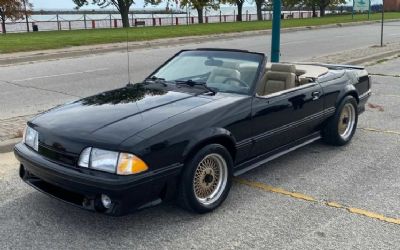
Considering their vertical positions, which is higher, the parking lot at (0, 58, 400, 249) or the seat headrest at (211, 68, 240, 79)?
the seat headrest at (211, 68, 240, 79)

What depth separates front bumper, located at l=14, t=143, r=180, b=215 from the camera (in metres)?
3.36

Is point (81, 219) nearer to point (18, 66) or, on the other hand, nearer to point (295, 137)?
point (295, 137)

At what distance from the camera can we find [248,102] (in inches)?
171

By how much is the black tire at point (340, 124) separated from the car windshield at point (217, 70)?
4.66 ft

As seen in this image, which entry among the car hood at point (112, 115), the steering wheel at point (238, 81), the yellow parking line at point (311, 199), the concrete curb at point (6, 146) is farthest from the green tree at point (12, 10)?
the yellow parking line at point (311, 199)

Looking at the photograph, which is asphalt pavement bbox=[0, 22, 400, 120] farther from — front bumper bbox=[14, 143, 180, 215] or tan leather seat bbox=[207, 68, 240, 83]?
front bumper bbox=[14, 143, 180, 215]

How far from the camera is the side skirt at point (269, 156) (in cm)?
437

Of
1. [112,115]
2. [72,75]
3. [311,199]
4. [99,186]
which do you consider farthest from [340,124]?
[72,75]

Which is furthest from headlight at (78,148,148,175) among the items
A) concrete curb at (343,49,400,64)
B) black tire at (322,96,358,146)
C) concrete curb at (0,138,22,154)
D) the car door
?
concrete curb at (343,49,400,64)

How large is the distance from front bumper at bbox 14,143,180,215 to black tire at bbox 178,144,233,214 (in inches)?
5.6

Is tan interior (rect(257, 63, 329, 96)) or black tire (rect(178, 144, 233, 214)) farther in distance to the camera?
tan interior (rect(257, 63, 329, 96))

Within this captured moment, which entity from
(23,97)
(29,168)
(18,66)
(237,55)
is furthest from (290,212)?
(18,66)

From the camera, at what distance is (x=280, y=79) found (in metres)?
5.32

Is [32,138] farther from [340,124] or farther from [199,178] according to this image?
[340,124]
